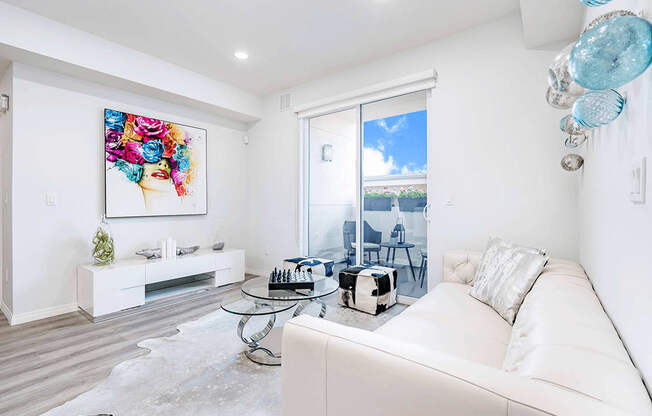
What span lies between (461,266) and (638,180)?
1889 millimetres

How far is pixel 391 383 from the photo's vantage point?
751 millimetres

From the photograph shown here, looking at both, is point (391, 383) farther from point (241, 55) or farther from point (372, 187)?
point (241, 55)

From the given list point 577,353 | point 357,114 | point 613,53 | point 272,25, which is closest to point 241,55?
point 272,25

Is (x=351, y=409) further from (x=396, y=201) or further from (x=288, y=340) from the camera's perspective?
(x=396, y=201)

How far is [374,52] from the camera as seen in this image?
335 centimetres

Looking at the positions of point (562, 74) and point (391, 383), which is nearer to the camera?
point (391, 383)

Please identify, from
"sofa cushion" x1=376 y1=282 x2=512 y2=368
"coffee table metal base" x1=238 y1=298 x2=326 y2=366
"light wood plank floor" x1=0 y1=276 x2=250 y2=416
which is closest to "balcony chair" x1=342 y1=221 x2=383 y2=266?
"coffee table metal base" x1=238 y1=298 x2=326 y2=366

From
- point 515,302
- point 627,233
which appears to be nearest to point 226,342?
point 515,302

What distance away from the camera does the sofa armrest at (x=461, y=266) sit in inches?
99.2

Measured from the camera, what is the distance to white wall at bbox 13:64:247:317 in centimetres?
287

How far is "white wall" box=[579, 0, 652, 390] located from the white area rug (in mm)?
1513

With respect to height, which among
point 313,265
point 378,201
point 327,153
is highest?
point 327,153

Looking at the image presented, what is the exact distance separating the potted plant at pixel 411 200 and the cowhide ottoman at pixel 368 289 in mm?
719

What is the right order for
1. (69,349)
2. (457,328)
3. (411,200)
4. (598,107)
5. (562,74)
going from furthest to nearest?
1. (411,200)
2. (69,349)
3. (457,328)
4. (562,74)
5. (598,107)
